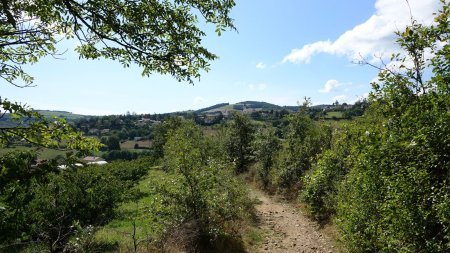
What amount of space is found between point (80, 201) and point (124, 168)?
22.5m

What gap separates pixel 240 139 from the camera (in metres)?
34.7

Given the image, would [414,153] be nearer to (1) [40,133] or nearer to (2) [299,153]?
(1) [40,133]

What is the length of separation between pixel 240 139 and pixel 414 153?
95.1ft

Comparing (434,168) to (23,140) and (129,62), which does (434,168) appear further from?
(23,140)

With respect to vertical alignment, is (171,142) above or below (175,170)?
above

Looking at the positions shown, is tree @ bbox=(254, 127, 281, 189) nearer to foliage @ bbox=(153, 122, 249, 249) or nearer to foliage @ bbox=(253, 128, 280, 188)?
foliage @ bbox=(253, 128, 280, 188)

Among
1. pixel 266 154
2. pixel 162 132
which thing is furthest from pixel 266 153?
pixel 162 132

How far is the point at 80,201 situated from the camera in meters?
13.1

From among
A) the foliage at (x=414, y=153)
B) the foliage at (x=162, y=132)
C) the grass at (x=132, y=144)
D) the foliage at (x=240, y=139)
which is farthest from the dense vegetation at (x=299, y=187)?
the grass at (x=132, y=144)

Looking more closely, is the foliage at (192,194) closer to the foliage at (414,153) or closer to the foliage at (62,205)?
the foliage at (62,205)

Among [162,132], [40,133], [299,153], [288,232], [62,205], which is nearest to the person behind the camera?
[40,133]

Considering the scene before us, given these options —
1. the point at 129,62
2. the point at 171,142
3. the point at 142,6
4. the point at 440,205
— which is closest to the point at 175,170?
the point at 171,142

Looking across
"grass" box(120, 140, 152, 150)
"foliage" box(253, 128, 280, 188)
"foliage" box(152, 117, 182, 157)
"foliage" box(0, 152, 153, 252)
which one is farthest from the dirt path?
"grass" box(120, 140, 152, 150)

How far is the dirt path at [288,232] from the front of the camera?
1326 centimetres
